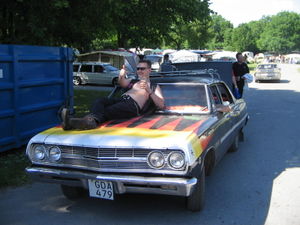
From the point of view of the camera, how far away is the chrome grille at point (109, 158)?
3.73 m

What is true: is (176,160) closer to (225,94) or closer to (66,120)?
(66,120)

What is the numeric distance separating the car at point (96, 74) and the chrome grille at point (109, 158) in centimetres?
1985

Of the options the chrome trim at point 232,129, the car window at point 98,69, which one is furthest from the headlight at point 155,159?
the car window at point 98,69

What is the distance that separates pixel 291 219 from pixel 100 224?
212 centimetres

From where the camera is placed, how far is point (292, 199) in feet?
15.3

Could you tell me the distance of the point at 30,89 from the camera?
22.1 ft

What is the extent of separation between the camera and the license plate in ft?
12.4

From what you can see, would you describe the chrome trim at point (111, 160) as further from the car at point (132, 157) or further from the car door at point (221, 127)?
the car door at point (221, 127)

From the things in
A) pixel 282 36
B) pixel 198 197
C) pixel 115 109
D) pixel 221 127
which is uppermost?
pixel 282 36

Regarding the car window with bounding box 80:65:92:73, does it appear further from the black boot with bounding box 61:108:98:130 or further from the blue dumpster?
the black boot with bounding box 61:108:98:130

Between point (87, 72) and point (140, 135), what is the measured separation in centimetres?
2126

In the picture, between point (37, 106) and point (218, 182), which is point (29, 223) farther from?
point (37, 106)

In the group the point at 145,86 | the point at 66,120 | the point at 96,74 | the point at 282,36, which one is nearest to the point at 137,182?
the point at 66,120

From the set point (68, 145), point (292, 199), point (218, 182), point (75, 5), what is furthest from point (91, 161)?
point (75, 5)
